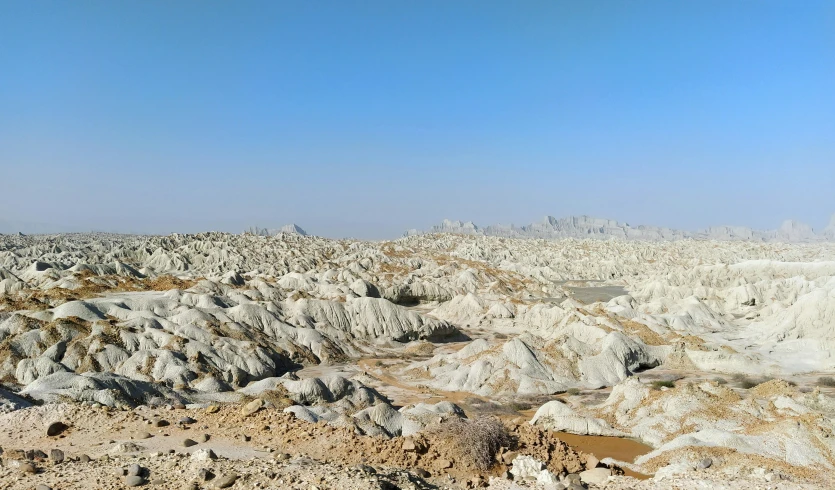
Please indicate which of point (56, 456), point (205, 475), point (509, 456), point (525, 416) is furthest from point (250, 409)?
point (525, 416)

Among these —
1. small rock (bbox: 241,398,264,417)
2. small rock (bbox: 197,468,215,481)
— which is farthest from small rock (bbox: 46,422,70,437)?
small rock (bbox: 197,468,215,481)

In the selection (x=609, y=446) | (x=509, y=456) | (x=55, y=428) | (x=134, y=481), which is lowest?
(x=609, y=446)

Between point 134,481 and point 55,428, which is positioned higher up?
point 134,481

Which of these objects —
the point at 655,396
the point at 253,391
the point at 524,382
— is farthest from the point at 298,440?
the point at 524,382

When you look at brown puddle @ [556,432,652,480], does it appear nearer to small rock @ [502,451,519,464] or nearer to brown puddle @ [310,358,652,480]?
brown puddle @ [310,358,652,480]

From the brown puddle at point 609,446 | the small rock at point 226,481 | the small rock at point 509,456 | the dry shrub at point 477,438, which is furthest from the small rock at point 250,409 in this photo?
the brown puddle at point 609,446

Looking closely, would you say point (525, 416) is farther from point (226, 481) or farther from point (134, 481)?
point (134, 481)

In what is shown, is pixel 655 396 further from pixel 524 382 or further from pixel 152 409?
pixel 152 409

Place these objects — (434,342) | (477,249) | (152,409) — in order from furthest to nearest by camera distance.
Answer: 1. (477,249)
2. (434,342)
3. (152,409)
